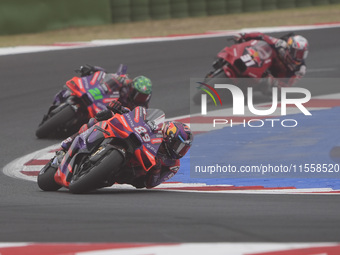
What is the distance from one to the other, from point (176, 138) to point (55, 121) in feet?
14.0

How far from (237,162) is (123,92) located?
250 centimetres

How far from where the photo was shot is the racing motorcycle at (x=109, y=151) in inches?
334

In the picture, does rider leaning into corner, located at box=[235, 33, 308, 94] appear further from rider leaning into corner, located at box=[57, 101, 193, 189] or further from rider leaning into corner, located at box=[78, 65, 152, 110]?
rider leaning into corner, located at box=[57, 101, 193, 189]

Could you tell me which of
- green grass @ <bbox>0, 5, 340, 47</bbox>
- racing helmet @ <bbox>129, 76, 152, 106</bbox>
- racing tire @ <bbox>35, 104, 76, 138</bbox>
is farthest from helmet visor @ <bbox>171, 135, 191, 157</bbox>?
green grass @ <bbox>0, 5, 340, 47</bbox>

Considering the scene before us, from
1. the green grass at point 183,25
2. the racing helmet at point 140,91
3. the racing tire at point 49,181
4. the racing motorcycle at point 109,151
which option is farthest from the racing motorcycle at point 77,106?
the green grass at point 183,25

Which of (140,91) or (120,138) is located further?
(140,91)

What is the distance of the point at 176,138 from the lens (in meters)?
8.88

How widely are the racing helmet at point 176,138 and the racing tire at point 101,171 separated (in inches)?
26.1

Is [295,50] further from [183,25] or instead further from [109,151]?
[183,25]

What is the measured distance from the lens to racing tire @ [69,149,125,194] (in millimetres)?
8367

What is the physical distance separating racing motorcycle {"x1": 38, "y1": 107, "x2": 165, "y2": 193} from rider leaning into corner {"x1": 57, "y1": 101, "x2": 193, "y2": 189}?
0.09 m

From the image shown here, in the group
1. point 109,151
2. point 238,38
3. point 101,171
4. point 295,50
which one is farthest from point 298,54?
point 101,171

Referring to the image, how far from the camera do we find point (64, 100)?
13.1 meters

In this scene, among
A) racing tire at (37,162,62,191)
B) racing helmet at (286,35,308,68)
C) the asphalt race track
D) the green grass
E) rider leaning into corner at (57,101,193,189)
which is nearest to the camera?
the asphalt race track
